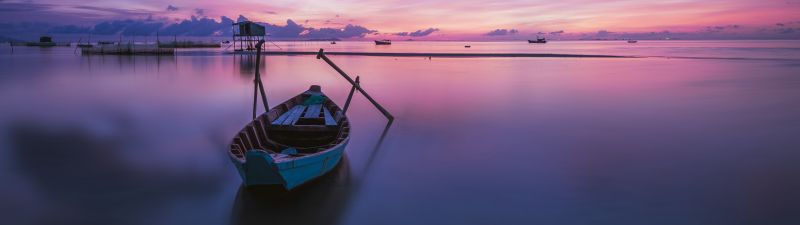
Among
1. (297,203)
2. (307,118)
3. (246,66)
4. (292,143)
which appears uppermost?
(246,66)

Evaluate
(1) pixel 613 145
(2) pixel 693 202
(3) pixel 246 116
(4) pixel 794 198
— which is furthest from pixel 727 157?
(3) pixel 246 116

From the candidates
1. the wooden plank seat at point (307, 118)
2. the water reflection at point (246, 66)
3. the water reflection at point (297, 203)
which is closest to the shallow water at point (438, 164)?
the water reflection at point (297, 203)

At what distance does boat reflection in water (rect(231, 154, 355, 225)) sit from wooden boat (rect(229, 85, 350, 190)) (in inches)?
9.0

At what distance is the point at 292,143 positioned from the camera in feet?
27.2

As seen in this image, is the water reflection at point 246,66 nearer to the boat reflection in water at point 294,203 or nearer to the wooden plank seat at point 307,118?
the wooden plank seat at point 307,118

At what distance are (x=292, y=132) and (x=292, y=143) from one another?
0.28 m

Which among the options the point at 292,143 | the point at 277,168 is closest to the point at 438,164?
the point at 292,143

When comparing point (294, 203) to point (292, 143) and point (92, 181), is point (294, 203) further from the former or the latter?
point (92, 181)

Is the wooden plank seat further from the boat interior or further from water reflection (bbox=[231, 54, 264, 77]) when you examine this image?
water reflection (bbox=[231, 54, 264, 77])

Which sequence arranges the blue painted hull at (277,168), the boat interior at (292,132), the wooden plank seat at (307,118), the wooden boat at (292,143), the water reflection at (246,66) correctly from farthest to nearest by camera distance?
the water reflection at (246,66)
the wooden plank seat at (307,118)
the boat interior at (292,132)
the wooden boat at (292,143)
the blue painted hull at (277,168)

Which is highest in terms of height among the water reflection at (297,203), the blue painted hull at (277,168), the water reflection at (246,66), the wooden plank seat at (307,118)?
the water reflection at (246,66)

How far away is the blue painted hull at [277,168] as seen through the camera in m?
5.80

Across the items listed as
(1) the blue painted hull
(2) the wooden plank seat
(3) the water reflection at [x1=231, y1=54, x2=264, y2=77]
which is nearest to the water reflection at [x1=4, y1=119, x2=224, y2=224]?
(1) the blue painted hull

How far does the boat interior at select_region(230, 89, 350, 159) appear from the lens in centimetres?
724
